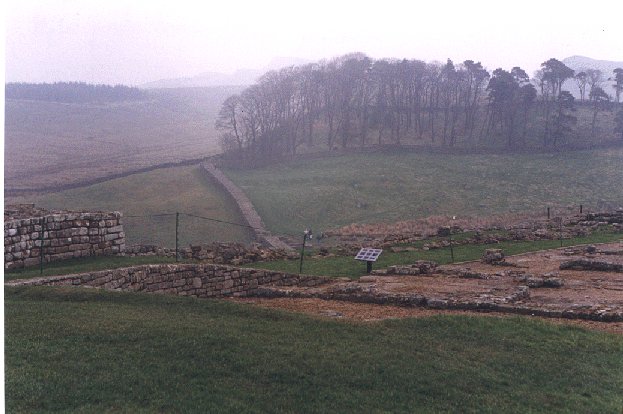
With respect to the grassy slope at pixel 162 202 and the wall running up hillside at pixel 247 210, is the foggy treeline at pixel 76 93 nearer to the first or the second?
the grassy slope at pixel 162 202

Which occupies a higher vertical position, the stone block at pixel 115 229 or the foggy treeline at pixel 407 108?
the foggy treeline at pixel 407 108

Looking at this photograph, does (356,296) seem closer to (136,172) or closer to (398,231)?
(398,231)

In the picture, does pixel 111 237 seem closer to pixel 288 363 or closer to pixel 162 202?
pixel 288 363

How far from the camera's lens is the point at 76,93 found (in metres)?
37.8

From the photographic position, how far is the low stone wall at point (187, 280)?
13008 millimetres

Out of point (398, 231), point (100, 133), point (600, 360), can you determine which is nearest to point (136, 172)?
point (100, 133)

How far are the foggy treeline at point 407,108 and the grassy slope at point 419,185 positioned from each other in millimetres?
1777

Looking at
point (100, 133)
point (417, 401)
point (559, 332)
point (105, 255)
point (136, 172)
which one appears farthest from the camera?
point (100, 133)

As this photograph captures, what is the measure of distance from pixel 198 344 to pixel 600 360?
618cm

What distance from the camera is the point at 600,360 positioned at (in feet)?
28.7

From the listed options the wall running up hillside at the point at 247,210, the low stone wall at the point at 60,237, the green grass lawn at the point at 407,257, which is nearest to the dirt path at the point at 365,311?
the green grass lawn at the point at 407,257

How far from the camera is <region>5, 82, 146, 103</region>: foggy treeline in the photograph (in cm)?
2865

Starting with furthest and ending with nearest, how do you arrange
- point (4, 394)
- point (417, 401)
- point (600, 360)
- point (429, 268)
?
point (429, 268) → point (600, 360) → point (417, 401) → point (4, 394)

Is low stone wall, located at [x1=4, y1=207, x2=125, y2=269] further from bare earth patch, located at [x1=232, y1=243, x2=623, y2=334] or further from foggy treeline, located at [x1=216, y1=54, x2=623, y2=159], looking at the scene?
foggy treeline, located at [x1=216, y1=54, x2=623, y2=159]
